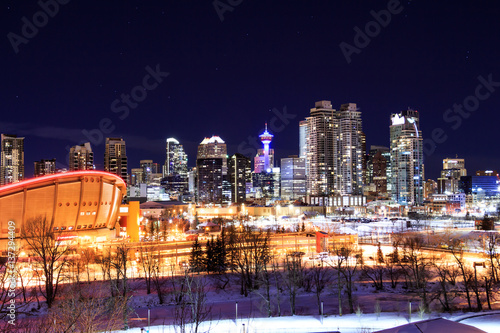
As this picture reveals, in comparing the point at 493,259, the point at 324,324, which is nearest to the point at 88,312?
→ the point at 324,324

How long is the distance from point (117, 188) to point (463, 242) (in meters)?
49.0

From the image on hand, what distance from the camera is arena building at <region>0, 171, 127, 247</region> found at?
47000 mm

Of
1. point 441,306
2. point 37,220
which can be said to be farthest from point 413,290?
point 37,220

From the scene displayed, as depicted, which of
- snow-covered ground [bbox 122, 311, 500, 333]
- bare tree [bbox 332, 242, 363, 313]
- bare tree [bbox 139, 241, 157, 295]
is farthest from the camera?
bare tree [bbox 139, 241, 157, 295]

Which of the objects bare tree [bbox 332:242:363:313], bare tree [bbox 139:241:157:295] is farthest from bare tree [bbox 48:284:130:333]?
bare tree [bbox 332:242:363:313]

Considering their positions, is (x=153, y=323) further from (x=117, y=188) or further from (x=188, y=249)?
(x=117, y=188)

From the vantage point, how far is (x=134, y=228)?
6222 centimetres

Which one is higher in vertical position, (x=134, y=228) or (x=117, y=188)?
(x=117, y=188)

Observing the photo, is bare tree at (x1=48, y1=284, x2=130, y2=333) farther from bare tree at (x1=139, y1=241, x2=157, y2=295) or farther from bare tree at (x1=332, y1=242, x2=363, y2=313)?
bare tree at (x1=332, y1=242, x2=363, y2=313)

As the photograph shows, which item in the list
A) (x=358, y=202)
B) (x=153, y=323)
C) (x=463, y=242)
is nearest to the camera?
(x=153, y=323)

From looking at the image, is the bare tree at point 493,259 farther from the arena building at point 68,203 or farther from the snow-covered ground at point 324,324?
the arena building at point 68,203

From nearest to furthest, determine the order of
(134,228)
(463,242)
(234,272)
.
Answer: (234,272)
(463,242)
(134,228)

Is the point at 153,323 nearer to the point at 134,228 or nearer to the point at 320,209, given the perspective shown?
the point at 134,228

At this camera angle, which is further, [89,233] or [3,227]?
[89,233]
